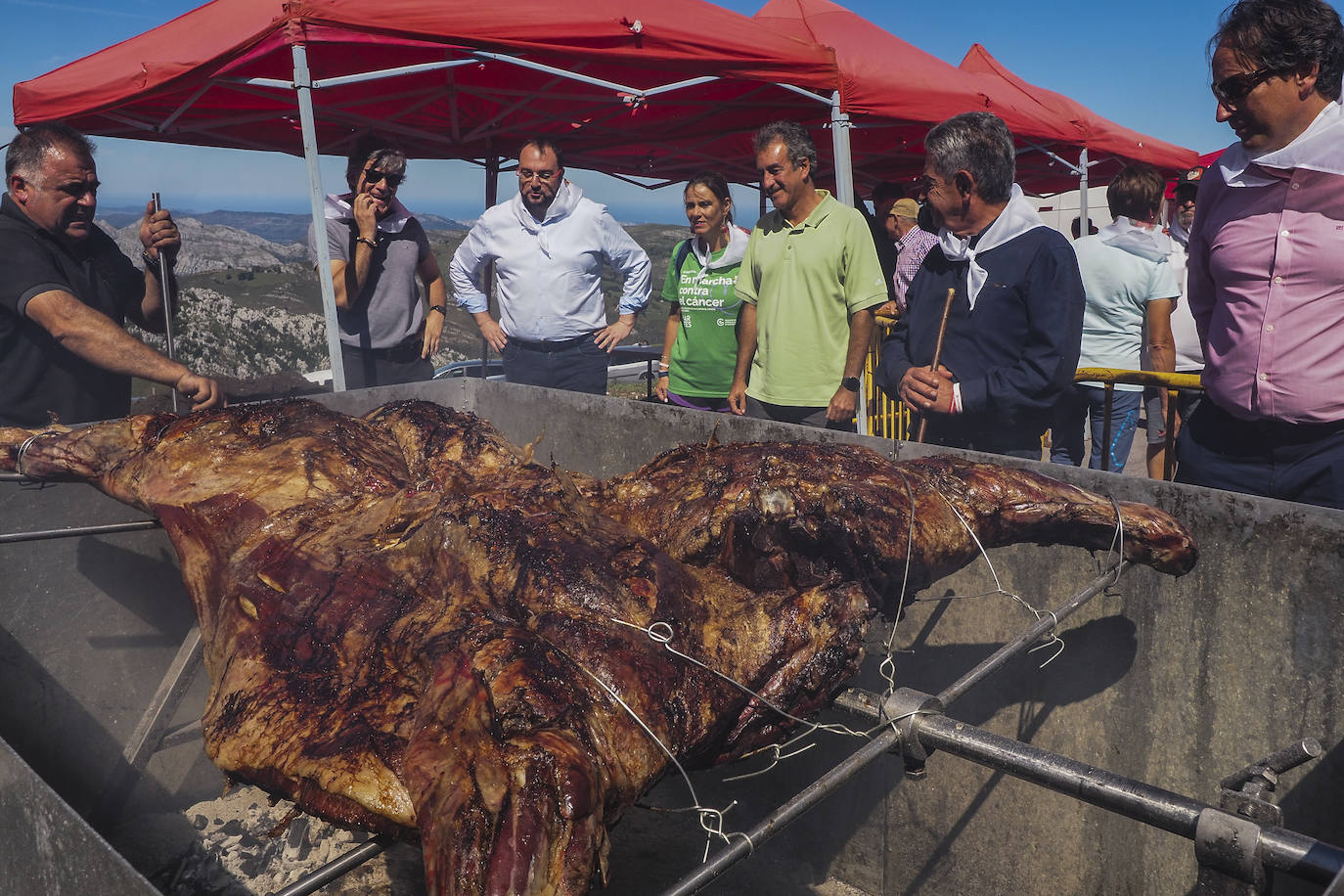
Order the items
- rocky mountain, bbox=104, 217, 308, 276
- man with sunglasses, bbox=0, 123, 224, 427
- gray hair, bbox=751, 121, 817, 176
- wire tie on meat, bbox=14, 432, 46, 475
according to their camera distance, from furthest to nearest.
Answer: rocky mountain, bbox=104, 217, 308, 276 < gray hair, bbox=751, 121, 817, 176 < man with sunglasses, bbox=0, 123, 224, 427 < wire tie on meat, bbox=14, 432, 46, 475

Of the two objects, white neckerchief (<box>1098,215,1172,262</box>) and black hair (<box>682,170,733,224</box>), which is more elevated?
black hair (<box>682,170,733,224</box>)

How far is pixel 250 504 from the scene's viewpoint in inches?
103

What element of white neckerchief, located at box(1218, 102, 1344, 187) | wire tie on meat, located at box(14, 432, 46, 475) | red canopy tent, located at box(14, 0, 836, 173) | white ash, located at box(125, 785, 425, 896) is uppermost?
red canopy tent, located at box(14, 0, 836, 173)

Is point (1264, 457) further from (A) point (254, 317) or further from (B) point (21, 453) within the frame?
(A) point (254, 317)

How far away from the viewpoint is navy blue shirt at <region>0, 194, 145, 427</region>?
3689 mm

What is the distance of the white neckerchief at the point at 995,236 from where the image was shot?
10.9 feet

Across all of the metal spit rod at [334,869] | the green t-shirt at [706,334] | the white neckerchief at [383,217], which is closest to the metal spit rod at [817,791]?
the metal spit rod at [334,869]

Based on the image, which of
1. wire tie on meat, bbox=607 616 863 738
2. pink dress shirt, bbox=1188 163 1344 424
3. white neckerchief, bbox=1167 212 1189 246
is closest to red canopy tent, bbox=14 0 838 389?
white neckerchief, bbox=1167 212 1189 246

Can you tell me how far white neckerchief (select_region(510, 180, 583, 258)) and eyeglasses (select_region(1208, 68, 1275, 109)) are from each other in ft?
12.2

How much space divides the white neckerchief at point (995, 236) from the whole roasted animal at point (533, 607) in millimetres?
1115

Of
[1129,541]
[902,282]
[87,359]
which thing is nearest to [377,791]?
[1129,541]

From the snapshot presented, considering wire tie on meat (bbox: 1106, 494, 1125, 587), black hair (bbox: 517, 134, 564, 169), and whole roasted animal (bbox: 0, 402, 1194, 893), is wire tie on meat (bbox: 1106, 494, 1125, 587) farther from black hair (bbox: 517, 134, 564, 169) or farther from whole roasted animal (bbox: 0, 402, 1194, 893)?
black hair (bbox: 517, 134, 564, 169)

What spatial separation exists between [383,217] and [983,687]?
4596 mm

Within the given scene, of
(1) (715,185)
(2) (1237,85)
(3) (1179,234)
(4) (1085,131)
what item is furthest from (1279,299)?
(4) (1085,131)
